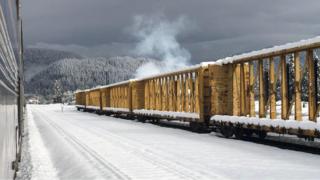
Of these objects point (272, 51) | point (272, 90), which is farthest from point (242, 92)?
point (272, 51)

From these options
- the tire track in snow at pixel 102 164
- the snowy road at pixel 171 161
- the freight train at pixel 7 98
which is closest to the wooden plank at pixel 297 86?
the snowy road at pixel 171 161

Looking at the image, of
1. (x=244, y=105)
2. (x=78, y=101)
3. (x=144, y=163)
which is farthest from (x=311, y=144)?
(x=78, y=101)

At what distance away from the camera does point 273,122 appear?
51.4 feet

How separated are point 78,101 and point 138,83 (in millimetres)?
46497

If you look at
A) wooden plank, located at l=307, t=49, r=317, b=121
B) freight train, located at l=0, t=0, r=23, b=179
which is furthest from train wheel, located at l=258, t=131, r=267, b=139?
freight train, located at l=0, t=0, r=23, b=179

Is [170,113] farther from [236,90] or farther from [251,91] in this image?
[251,91]

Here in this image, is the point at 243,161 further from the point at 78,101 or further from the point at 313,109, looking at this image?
the point at 78,101

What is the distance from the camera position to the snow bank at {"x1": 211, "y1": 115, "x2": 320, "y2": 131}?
13.6m

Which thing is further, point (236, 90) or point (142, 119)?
point (142, 119)

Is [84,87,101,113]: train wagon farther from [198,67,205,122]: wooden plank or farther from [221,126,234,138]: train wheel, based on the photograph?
[221,126,234,138]: train wheel

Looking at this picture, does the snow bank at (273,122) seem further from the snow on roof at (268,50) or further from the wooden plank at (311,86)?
the snow on roof at (268,50)

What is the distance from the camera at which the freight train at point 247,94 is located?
46.8 feet

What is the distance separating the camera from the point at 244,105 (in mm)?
19000

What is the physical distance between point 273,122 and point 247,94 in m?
3.09
